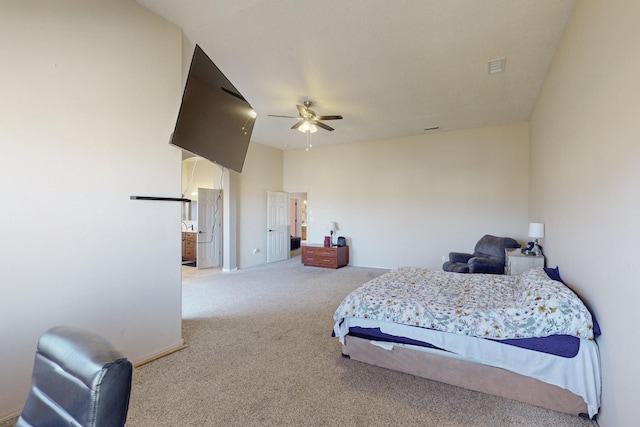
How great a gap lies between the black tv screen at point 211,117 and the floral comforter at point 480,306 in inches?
78.5

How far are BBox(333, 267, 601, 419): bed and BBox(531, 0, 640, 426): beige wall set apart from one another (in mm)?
141

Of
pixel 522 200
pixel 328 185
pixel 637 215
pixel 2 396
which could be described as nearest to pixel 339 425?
pixel 637 215

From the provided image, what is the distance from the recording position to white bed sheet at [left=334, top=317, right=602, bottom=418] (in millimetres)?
1863

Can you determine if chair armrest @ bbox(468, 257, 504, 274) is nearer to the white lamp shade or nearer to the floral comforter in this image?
the white lamp shade

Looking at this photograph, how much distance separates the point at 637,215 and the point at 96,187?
11.1 ft

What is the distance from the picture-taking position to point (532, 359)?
1993 millimetres

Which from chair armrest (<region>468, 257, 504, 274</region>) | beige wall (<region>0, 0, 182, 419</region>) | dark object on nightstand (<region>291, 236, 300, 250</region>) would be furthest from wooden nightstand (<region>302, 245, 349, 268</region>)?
beige wall (<region>0, 0, 182, 419</region>)

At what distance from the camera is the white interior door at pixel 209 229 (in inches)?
276

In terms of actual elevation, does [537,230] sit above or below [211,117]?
below

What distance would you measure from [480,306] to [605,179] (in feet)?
3.97

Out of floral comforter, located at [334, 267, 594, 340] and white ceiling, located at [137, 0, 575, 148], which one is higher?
white ceiling, located at [137, 0, 575, 148]

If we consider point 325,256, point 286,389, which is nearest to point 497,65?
point 286,389

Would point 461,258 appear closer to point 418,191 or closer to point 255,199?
point 418,191

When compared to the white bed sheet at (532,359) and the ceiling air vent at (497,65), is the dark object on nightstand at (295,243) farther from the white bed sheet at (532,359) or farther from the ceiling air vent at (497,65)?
the white bed sheet at (532,359)
